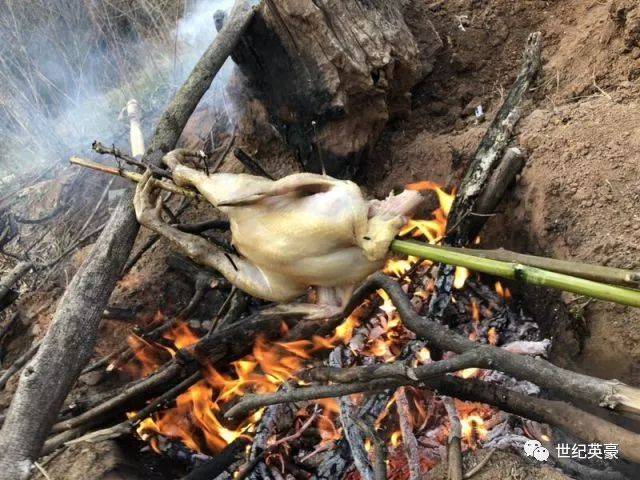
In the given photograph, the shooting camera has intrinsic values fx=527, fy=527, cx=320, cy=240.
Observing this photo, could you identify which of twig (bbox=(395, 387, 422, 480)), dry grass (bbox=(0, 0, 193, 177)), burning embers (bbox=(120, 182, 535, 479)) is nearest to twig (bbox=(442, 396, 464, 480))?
twig (bbox=(395, 387, 422, 480))

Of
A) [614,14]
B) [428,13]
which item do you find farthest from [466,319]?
[428,13]

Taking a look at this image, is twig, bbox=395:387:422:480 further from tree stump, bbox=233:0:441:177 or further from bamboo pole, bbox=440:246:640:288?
tree stump, bbox=233:0:441:177

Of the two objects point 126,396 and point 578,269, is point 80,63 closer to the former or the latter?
point 126,396

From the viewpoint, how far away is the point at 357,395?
10.2 ft

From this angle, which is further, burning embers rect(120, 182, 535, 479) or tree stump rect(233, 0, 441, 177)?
tree stump rect(233, 0, 441, 177)

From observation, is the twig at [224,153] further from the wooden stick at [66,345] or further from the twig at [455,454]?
the twig at [455,454]

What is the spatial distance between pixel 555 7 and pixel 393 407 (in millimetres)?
3680

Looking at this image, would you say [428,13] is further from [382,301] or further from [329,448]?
[329,448]

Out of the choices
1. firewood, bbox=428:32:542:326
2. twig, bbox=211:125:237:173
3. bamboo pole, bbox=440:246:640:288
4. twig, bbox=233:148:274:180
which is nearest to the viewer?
bamboo pole, bbox=440:246:640:288

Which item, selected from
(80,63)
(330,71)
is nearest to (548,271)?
(330,71)

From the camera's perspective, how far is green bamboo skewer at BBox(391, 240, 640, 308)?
150 cm

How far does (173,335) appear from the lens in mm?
3869

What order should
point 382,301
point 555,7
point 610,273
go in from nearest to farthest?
point 610,273
point 382,301
point 555,7

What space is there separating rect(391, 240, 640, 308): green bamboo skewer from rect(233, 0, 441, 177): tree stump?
2251 millimetres
